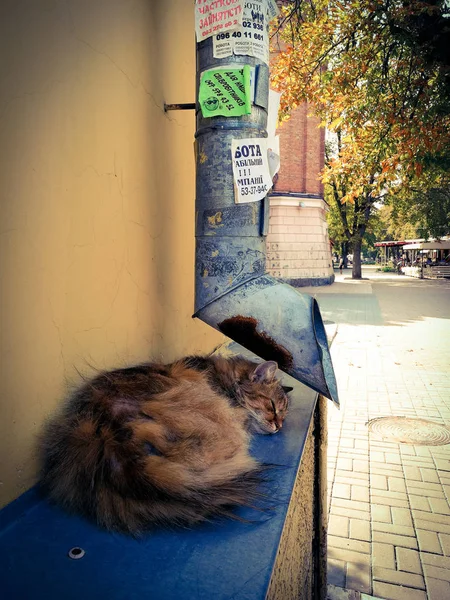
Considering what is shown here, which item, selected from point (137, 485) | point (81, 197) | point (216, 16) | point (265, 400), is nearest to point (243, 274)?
point (265, 400)

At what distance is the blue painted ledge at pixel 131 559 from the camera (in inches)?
40.7

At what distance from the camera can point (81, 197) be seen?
6.18 ft

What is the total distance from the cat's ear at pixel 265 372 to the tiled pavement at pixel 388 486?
1.64 meters

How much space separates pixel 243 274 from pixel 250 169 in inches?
23.0

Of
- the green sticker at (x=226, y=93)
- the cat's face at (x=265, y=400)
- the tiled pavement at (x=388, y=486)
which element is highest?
the green sticker at (x=226, y=93)

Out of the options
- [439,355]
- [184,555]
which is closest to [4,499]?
[184,555]

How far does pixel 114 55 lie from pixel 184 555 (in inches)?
86.9

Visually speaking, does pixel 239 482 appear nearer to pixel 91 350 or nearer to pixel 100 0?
pixel 91 350

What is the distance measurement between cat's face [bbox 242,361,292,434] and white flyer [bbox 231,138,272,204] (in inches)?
37.0

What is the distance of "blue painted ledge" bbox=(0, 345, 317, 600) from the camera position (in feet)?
3.39

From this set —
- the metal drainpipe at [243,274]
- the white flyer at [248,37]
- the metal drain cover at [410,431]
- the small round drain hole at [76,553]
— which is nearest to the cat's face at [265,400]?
the metal drainpipe at [243,274]

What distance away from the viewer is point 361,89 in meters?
7.76

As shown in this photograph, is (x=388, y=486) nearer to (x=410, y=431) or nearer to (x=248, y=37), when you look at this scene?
(x=410, y=431)

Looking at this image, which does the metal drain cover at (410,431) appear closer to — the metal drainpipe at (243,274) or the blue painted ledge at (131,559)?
the metal drainpipe at (243,274)
